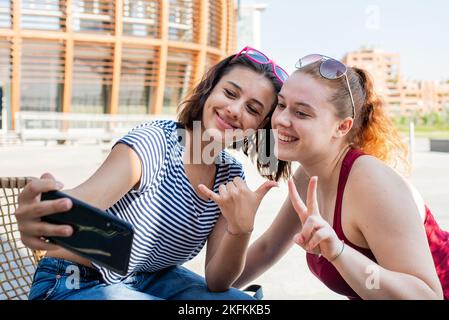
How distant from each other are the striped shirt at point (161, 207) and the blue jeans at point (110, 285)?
0.15 ft

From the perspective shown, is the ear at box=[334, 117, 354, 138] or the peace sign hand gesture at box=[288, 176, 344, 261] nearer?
the peace sign hand gesture at box=[288, 176, 344, 261]

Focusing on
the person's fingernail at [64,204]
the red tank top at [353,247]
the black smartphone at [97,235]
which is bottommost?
the red tank top at [353,247]

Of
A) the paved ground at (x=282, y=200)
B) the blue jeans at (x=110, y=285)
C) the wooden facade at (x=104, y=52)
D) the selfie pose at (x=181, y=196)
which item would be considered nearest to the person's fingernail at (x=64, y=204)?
the selfie pose at (x=181, y=196)

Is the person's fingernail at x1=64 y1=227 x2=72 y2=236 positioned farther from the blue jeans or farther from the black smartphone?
the blue jeans

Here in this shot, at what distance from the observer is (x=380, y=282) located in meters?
1.26

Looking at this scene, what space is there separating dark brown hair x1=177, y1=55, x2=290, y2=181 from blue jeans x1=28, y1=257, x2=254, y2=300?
51cm

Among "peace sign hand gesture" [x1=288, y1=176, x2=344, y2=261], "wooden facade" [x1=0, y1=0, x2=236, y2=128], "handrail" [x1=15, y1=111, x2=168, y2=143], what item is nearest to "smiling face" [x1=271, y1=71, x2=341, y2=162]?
"peace sign hand gesture" [x1=288, y1=176, x2=344, y2=261]

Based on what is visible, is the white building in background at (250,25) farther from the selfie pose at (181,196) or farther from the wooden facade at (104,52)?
the selfie pose at (181,196)

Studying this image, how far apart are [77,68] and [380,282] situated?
20.5 meters

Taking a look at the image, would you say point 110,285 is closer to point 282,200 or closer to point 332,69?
point 332,69

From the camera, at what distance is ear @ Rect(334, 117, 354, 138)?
63.2 inches

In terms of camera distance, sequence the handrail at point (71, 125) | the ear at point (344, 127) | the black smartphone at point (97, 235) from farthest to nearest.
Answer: the handrail at point (71, 125)
the ear at point (344, 127)
the black smartphone at point (97, 235)

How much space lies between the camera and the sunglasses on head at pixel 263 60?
179cm

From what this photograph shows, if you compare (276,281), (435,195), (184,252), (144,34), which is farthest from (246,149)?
(144,34)
